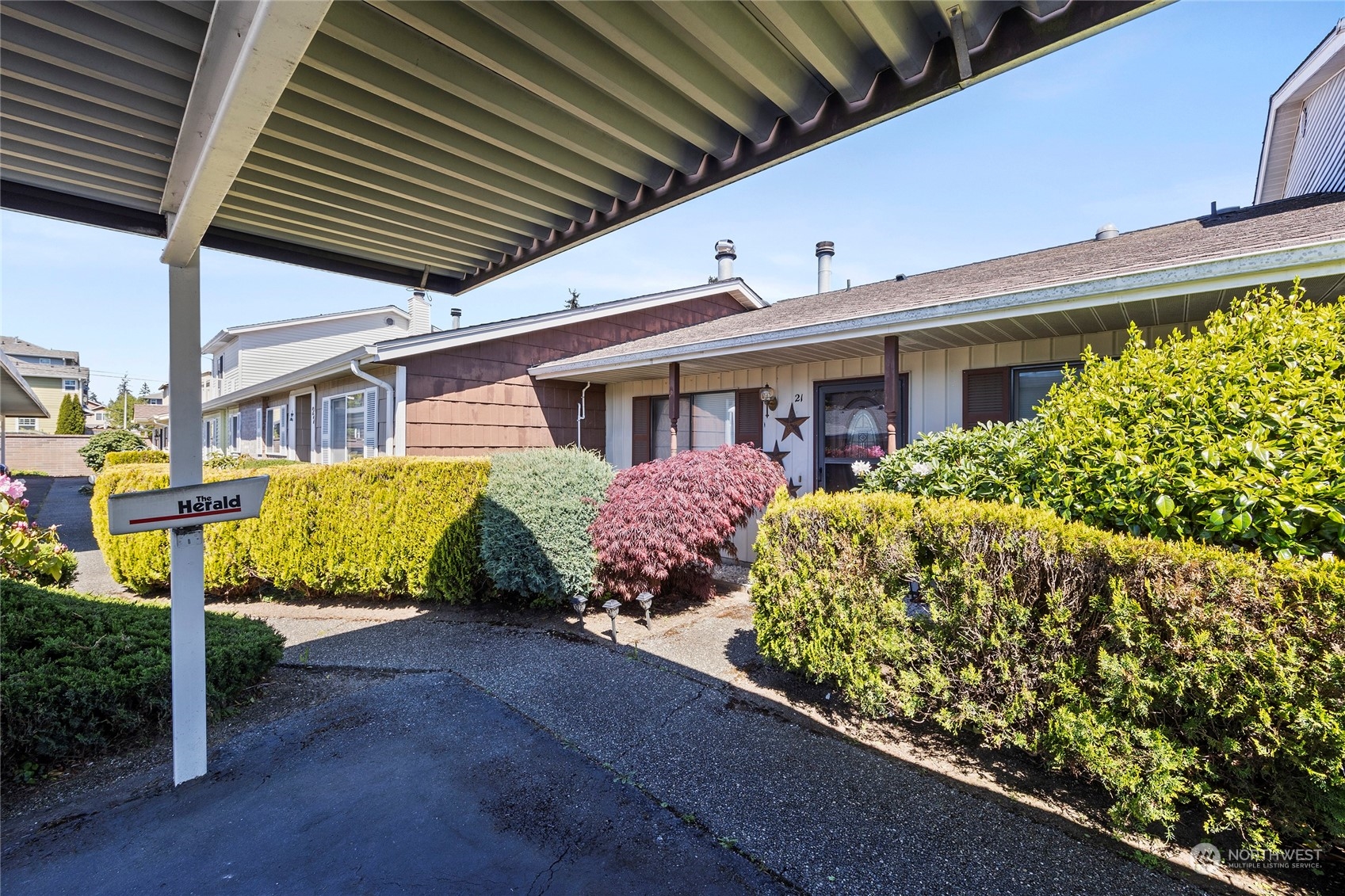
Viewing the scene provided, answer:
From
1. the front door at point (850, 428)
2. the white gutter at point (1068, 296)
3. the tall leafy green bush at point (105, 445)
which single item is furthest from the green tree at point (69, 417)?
the front door at point (850, 428)

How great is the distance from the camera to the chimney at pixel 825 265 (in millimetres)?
11062

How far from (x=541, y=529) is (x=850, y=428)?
12.6 ft

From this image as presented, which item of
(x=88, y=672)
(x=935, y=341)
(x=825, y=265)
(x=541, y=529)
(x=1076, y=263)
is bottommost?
(x=88, y=672)

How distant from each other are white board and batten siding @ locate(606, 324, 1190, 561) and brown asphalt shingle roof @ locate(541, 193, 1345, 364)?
640 millimetres

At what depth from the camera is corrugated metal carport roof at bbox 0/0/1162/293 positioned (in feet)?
5.13

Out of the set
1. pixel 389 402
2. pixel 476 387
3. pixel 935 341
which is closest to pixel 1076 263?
pixel 935 341

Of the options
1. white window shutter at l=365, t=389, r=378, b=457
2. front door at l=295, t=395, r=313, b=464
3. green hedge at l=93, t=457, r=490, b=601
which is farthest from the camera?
front door at l=295, t=395, r=313, b=464

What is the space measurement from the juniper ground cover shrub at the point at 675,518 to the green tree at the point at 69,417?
134 ft

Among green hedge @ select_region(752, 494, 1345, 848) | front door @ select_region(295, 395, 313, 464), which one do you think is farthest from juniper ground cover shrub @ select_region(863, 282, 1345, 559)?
front door @ select_region(295, 395, 313, 464)

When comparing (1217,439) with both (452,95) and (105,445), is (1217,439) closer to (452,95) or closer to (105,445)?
(452,95)

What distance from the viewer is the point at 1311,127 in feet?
29.3

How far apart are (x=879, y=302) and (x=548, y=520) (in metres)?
4.48

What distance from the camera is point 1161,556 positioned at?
2.37 metres

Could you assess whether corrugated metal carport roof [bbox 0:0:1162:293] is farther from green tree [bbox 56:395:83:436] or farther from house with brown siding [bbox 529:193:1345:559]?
green tree [bbox 56:395:83:436]
